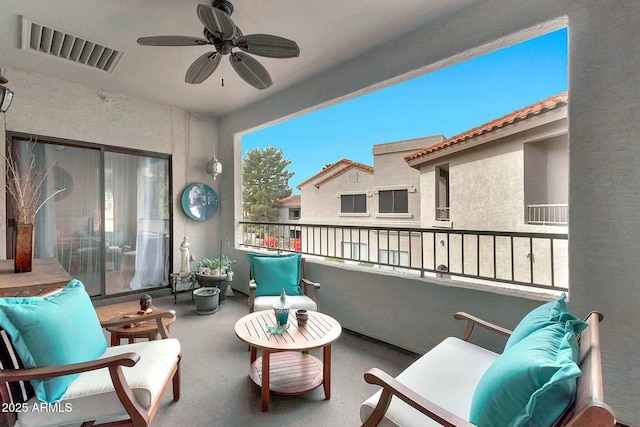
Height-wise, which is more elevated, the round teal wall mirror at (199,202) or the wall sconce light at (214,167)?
the wall sconce light at (214,167)

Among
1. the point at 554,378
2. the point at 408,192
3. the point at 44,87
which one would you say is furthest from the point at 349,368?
the point at 44,87

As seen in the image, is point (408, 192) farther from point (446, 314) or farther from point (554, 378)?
point (554, 378)

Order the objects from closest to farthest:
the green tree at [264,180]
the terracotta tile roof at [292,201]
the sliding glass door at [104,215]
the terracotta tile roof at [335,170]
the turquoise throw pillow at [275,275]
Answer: the turquoise throw pillow at [275,275]
the sliding glass door at [104,215]
the terracotta tile roof at [335,170]
the terracotta tile roof at [292,201]
the green tree at [264,180]

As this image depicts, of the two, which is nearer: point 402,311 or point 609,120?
point 609,120

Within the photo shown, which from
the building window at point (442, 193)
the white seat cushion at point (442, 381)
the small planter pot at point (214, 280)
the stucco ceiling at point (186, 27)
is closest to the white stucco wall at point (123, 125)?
the stucco ceiling at point (186, 27)

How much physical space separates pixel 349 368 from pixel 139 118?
4168 millimetres


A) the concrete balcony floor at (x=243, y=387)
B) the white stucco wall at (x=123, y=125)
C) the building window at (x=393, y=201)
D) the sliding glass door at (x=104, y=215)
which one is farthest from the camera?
the building window at (x=393, y=201)

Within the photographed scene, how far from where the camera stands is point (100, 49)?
283cm

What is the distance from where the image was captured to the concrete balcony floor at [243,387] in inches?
69.4

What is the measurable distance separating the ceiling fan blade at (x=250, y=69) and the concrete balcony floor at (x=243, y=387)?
7.80 ft

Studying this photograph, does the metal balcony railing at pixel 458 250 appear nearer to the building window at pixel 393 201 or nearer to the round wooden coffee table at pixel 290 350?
the building window at pixel 393 201

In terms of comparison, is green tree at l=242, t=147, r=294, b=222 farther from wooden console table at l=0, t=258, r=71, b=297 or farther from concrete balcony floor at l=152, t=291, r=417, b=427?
wooden console table at l=0, t=258, r=71, b=297

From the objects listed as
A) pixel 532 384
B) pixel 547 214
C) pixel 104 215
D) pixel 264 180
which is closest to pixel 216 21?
pixel 532 384

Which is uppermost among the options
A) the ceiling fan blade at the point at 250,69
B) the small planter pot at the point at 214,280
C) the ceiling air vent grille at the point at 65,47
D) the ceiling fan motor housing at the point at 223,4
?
the ceiling air vent grille at the point at 65,47
